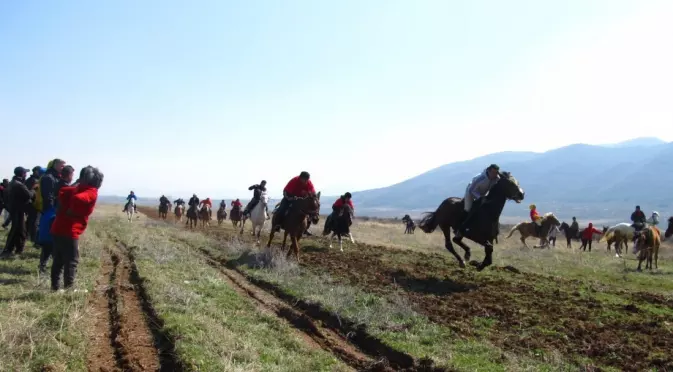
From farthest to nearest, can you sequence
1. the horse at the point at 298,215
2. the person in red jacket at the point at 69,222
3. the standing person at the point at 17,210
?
the horse at the point at 298,215 → the standing person at the point at 17,210 → the person in red jacket at the point at 69,222

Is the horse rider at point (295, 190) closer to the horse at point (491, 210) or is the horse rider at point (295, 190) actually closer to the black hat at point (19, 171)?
the horse at point (491, 210)

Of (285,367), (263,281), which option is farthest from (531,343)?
(263,281)

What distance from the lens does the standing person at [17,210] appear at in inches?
466

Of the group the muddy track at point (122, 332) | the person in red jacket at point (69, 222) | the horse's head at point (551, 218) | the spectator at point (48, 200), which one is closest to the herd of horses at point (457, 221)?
the muddy track at point (122, 332)

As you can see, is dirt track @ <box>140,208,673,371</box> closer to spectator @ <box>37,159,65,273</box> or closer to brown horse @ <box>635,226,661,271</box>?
spectator @ <box>37,159,65,273</box>

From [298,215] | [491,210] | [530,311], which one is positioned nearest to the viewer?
[530,311]

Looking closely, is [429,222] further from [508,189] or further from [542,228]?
[542,228]

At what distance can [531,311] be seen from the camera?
848 centimetres

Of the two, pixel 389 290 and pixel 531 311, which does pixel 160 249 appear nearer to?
pixel 389 290

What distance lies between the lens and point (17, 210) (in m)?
11.9

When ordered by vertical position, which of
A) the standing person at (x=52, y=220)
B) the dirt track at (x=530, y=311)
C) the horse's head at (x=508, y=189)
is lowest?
the dirt track at (x=530, y=311)

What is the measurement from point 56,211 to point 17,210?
3.67m

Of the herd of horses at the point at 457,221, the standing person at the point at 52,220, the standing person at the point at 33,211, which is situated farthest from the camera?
the standing person at the point at 33,211

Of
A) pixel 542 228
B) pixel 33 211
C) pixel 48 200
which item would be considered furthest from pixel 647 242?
pixel 33 211
